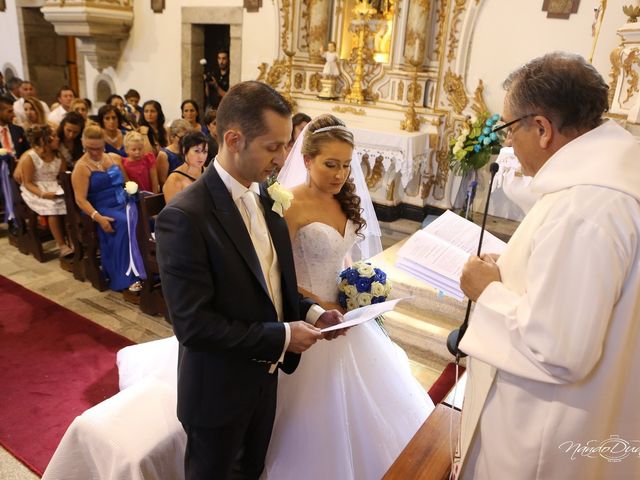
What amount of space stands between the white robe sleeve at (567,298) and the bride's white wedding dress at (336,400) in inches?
46.0

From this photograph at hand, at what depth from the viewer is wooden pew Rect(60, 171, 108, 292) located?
4.52 meters

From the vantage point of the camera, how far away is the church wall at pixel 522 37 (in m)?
5.26

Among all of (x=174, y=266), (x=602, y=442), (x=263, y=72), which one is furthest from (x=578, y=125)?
(x=263, y=72)

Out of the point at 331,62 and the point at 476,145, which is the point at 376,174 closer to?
the point at 476,145

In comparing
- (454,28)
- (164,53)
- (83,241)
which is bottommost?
(83,241)

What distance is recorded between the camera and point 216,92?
8.36 m

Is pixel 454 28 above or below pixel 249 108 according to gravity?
above

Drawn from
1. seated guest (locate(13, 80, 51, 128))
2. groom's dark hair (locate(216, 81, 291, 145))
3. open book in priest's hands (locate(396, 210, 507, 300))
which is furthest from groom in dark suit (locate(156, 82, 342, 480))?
seated guest (locate(13, 80, 51, 128))

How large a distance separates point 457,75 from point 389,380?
4956 millimetres

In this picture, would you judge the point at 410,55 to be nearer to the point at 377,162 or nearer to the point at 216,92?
the point at 377,162

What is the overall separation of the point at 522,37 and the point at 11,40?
434 inches

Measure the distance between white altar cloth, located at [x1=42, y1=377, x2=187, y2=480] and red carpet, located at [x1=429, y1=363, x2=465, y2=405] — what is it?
69.8 inches

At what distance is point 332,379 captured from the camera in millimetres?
2238

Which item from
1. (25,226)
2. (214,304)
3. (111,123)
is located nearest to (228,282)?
(214,304)
